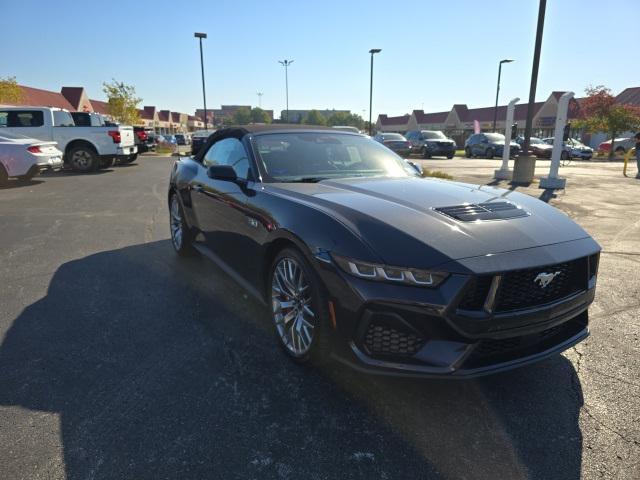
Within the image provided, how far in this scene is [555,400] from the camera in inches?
99.8

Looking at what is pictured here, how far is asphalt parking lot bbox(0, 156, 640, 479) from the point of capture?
2055 millimetres

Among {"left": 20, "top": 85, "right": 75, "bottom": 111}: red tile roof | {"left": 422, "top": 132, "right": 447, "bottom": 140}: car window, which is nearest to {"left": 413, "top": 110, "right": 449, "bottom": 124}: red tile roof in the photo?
{"left": 422, "top": 132, "right": 447, "bottom": 140}: car window

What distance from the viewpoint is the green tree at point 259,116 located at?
4003 inches

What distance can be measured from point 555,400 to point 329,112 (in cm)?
14460

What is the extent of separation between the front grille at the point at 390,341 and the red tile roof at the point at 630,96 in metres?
45.8

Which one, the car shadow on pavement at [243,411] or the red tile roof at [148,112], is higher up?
the red tile roof at [148,112]

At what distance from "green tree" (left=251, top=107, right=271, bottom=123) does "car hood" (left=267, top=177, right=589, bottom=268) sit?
101 meters

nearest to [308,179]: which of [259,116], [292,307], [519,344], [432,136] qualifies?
[292,307]

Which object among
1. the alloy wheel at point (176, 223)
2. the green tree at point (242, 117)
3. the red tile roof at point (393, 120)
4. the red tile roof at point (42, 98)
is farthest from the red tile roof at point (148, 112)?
the alloy wheel at point (176, 223)

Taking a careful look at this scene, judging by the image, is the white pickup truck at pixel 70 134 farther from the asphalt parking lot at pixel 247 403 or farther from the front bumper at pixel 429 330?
the front bumper at pixel 429 330

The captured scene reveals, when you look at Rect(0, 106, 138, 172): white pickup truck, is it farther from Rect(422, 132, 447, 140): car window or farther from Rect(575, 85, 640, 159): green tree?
Rect(575, 85, 640, 159): green tree

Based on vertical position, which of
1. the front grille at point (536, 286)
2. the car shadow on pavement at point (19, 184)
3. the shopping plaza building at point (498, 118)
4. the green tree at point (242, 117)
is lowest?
the car shadow on pavement at point (19, 184)

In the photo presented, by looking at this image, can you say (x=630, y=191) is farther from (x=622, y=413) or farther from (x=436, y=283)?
(x=436, y=283)

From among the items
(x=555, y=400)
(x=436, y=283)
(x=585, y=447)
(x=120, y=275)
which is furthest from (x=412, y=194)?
(x=120, y=275)
